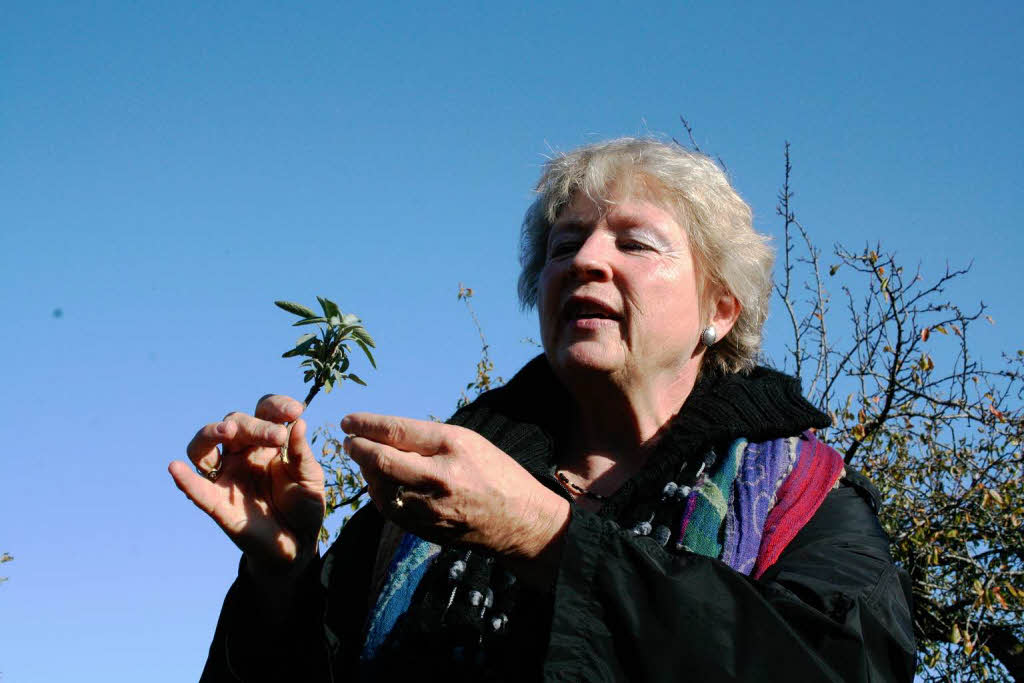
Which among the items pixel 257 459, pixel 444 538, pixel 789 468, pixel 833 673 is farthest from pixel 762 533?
pixel 257 459

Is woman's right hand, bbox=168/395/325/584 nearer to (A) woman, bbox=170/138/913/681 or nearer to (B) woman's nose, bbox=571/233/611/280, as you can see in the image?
(A) woman, bbox=170/138/913/681

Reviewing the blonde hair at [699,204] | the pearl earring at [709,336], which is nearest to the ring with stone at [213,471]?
the blonde hair at [699,204]

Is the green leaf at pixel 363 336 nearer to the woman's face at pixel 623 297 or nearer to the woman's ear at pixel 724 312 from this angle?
the woman's face at pixel 623 297

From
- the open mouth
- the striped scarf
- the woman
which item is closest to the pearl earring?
the woman

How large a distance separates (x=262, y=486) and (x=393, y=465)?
0.72 metres

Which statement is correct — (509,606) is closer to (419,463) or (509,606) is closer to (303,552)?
(303,552)

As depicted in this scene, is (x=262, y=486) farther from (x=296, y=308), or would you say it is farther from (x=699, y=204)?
(x=699, y=204)

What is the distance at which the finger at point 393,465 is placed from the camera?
161 centimetres

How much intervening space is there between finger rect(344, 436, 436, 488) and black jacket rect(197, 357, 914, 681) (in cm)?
29

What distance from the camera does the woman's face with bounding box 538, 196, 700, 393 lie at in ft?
8.36

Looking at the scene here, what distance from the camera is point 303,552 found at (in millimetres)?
2252

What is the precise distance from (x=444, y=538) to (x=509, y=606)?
585 mm

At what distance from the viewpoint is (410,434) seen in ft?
5.45

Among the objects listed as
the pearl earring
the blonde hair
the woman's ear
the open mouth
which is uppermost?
the blonde hair
